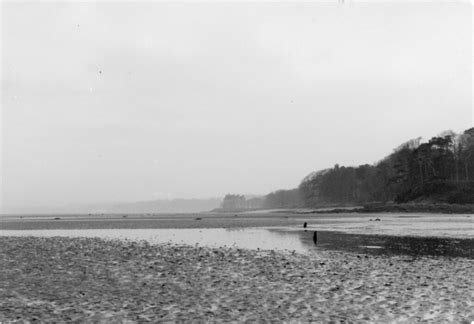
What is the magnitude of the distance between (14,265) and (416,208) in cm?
12354

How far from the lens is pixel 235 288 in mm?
16812

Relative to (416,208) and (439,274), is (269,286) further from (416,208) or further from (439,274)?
(416,208)

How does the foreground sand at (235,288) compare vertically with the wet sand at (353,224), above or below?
above

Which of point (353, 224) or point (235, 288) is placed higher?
point (235, 288)

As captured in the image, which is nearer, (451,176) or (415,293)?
(415,293)

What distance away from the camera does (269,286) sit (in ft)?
56.3

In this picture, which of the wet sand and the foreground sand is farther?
the wet sand

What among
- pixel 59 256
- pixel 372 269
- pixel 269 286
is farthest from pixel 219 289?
pixel 59 256

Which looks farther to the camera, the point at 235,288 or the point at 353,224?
the point at 353,224

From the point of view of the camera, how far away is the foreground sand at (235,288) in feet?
41.9

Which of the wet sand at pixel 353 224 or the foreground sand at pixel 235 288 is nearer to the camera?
the foreground sand at pixel 235 288

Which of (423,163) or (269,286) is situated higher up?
(423,163)

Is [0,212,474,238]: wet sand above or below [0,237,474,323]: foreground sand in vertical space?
below

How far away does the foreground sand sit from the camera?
1277cm
